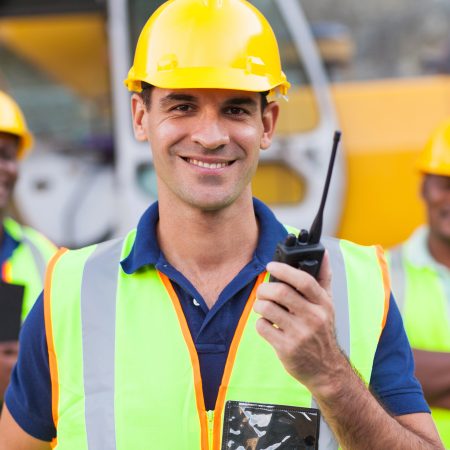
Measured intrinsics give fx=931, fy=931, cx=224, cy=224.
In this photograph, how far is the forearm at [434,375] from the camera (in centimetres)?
277

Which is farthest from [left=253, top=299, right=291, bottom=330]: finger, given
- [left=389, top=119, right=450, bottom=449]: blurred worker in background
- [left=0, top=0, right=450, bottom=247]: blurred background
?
[left=0, top=0, right=450, bottom=247]: blurred background

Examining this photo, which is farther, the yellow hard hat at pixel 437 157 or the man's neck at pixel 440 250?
the yellow hard hat at pixel 437 157

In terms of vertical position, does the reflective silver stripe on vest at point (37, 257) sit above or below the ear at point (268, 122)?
below

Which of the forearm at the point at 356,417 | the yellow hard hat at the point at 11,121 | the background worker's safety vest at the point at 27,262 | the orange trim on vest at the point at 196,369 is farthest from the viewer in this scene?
the yellow hard hat at the point at 11,121

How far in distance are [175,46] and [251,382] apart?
0.72 meters

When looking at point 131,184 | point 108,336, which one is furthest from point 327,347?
point 131,184

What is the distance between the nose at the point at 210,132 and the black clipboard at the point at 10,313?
1169mm

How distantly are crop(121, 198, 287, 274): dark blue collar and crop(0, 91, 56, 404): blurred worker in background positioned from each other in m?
0.91

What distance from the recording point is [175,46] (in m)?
1.98

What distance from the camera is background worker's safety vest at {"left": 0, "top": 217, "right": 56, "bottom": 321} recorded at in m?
3.15

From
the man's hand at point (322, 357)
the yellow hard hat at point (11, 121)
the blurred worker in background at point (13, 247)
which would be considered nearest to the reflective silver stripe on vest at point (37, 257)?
the blurred worker in background at point (13, 247)

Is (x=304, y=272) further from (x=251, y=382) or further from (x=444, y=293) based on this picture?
(x=444, y=293)

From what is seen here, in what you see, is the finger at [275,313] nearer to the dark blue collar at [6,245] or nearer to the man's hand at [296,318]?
the man's hand at [296,318]

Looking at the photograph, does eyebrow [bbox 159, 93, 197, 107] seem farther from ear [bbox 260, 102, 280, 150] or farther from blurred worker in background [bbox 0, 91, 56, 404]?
blurred worker in background [bbox 0, 91, 56, 404]
